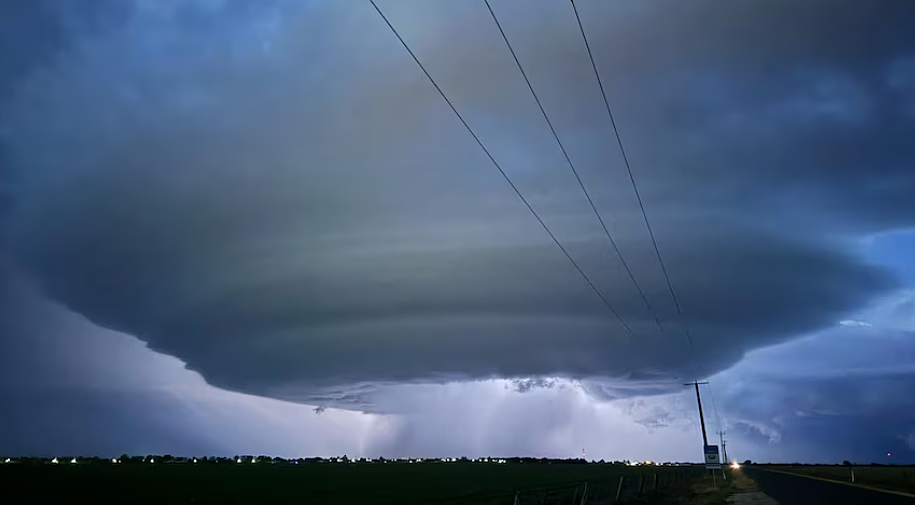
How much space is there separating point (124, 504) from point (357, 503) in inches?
1031

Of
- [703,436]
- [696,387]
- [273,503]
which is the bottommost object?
[273,503]

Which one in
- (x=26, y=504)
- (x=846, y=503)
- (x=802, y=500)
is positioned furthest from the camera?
(x=26, y=504)

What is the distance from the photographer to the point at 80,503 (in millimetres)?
77062

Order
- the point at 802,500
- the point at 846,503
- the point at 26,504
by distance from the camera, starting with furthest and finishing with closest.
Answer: the point at 26,504 → the point at 802,500 → the point at 846,503

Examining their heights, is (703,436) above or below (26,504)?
above

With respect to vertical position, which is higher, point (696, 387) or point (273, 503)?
point (696, 387)

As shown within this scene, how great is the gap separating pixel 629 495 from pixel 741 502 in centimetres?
1068

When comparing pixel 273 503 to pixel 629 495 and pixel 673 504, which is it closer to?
pixel 629 495

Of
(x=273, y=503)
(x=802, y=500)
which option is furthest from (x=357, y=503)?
(x=802, y=500)

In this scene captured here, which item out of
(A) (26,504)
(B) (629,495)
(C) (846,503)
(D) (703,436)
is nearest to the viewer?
(C) (846,503)

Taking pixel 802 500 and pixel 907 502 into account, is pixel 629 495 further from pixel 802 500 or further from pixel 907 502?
pixel 907 502

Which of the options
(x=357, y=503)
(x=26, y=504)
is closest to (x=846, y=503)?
(x=357, y=503)

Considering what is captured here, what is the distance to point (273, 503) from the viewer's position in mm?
86750

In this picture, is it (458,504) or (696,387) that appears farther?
(696,387)
